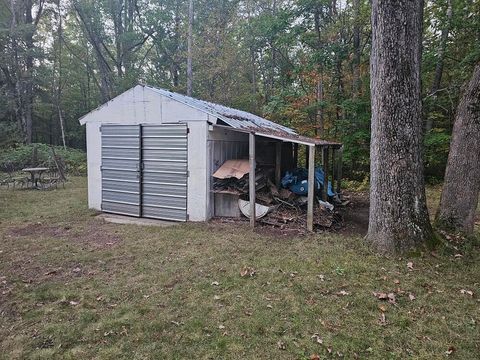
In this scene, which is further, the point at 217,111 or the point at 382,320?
the point at 217,111

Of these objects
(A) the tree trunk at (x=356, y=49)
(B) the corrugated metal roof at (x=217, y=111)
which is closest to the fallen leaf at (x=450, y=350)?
(B) the corrugated metal roof at (x=217, y=111)

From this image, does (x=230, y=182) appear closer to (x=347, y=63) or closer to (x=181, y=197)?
(x=181, y=197)

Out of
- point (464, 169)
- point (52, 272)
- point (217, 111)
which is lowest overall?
point (52, 272)

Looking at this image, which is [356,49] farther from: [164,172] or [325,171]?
[164,172]

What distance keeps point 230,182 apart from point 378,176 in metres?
3.43

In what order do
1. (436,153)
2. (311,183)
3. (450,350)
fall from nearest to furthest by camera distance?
(450,350), (311,183), (436,153)

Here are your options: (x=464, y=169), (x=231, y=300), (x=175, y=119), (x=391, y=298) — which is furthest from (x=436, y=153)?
Result: (x=231, y=300)

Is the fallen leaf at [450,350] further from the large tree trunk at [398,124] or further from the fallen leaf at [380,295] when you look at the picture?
the large tree trunk at [398,124]

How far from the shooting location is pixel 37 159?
1554 cm

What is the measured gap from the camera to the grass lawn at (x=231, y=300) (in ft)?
8.82

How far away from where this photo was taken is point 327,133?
14148mm

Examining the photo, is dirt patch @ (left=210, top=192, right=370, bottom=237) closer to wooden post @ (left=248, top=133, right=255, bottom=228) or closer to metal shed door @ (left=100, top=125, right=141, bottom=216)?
wooden post @ (left=248, top=133, right=255, bottom=228)

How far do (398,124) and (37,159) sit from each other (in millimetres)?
16557

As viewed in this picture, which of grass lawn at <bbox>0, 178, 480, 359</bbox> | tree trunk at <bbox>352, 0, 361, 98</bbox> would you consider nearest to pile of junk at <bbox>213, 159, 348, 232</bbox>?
grass lawn at <bbox>0, 178, 480, 359</bbox>
